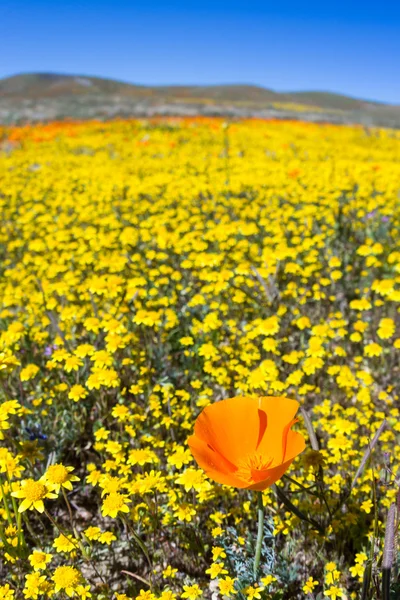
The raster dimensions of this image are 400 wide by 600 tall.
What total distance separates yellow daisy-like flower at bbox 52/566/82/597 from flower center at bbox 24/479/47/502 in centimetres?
29

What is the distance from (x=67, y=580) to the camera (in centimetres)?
170

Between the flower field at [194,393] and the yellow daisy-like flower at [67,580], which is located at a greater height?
the flower field at [194,393]

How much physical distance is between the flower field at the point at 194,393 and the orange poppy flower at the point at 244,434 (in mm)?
25

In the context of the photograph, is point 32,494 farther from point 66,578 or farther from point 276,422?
point 276,422

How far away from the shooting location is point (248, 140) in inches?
601

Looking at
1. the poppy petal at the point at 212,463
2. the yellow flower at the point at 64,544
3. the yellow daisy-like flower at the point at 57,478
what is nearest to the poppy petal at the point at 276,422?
the poppy petal at the point at 212,463

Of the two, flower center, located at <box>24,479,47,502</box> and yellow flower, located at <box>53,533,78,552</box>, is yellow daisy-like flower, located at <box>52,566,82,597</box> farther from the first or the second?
flower center, located at <box>24,479,47,502</box>

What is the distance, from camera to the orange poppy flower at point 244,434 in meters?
1.50

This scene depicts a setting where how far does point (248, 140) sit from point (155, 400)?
1391 centimetres

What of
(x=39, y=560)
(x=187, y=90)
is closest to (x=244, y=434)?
(x=39, y=560)

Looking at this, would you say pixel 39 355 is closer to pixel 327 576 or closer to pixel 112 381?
pixel 112 381

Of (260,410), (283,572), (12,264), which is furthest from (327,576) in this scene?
(12,264)

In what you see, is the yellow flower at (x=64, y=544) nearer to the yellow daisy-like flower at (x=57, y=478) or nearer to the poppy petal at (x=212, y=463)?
the yellow daisy-like flower at (x=57, y=478)

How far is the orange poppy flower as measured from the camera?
1.50m
